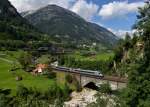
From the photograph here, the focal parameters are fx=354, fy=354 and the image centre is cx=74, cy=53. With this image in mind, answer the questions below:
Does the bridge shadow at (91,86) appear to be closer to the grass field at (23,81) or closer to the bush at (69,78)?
the bush at (69,78)

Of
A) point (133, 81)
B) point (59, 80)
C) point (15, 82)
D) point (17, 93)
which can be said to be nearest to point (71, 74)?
point (59, 80)

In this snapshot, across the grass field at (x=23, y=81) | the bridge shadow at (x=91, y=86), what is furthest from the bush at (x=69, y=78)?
the bridge shadow at (x=91, y=86)

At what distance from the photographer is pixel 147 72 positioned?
40250 millimetres

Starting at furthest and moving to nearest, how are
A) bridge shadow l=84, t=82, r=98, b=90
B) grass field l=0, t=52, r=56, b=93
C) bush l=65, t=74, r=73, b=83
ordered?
bush l=65, t=74, r=73, b=83
bridge shadow l=84, t=82, r=98, b=90
grass field l=0, t=52, r=56, b=93

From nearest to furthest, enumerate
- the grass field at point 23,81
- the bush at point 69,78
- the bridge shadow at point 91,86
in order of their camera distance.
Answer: the grass field at point 23,81 < the bridge shadow at point 91,86 < the bush at point 69,78

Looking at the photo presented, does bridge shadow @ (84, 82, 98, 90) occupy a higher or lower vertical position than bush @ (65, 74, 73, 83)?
lower

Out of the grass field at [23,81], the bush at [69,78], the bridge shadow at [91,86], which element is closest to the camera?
the grass field at [23,81]

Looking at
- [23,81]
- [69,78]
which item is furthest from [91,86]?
[23,81]

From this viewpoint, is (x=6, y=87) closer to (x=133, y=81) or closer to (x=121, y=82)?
(x=121, y=82)

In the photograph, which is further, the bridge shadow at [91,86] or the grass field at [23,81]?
the bridge shadow at [91,86]

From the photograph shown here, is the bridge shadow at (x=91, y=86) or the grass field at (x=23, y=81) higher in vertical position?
the grass field at (x=23, y=81)

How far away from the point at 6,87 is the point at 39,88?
531 inches

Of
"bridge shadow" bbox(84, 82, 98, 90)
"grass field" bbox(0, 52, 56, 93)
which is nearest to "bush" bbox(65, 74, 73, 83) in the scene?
"grass field" bbox(0, 52, 56, 93)

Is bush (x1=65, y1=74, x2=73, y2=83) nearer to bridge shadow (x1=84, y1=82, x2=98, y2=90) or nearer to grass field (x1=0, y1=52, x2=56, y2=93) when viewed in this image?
grass field (x1=0, y1=52, x2=56, y2=93)
